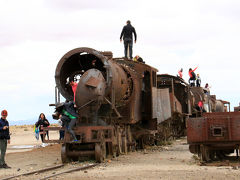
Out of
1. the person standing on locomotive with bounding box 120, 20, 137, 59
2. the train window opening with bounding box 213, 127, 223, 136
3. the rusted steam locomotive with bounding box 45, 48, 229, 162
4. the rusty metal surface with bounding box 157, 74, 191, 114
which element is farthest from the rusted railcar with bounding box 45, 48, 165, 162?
the rusty metal surface with bounding box 157, 74, 191, 114

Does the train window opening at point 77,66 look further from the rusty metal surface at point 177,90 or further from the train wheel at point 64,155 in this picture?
the rusty metal surface at point 177,90

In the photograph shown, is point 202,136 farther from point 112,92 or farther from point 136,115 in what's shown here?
point 136,115

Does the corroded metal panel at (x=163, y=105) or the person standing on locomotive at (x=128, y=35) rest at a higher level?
the person standing on locomotive at (x=128, y=35)

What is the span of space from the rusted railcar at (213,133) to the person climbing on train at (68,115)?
3406 millimetres

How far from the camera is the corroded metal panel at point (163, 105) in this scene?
16722 millimetres

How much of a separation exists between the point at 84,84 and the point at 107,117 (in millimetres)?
1511

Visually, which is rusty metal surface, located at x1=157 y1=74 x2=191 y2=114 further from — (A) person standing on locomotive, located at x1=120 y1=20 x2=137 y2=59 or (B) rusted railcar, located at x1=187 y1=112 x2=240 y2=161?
(B) rusted railcar, located at x1=187 y1=112 x2=240 y2=161

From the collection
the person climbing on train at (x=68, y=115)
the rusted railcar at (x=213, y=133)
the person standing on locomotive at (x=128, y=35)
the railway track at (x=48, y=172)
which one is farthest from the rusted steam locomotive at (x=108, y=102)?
the rusted railcar at (x=213, y=133)

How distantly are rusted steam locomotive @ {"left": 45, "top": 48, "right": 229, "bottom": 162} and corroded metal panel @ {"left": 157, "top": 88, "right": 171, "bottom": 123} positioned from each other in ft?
0.13

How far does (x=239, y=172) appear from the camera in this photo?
908 cm

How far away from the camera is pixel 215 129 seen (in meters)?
10.6

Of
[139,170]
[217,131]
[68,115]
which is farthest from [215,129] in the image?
[68,115]

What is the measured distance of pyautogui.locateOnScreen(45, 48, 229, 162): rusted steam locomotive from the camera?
12.2 meters

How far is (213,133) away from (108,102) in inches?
141
